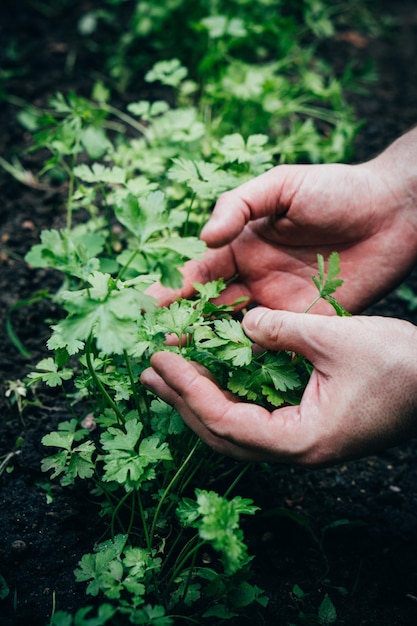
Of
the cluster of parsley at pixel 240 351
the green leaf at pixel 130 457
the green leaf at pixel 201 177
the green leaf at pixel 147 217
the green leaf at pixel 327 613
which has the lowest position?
the green leaf at pixel 327 613

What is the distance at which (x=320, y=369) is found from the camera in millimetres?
1548

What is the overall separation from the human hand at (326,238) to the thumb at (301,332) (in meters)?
0.47

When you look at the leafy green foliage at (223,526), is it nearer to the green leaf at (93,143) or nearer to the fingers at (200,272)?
the fingers at (200,272)

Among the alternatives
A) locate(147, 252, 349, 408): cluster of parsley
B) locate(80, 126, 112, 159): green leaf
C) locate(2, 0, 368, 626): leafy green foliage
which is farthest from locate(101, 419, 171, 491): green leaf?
locate(80, 126, 112, 159): green leaf

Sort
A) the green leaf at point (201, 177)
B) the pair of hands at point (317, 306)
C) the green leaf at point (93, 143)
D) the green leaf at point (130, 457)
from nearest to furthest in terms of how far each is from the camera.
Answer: the green leaf at point (130, 457), the pair of hands at point (317, 306), the green leaf at point (201, 177), the green leaf at point (93, 143)

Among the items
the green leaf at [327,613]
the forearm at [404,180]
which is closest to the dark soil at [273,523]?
the green leaf at [327,613]

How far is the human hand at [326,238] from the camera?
78.3 inches

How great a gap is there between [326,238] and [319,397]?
816 millimetres

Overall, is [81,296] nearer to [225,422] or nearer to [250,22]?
[225,422]

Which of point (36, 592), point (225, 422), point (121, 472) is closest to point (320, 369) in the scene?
point (225, 422)

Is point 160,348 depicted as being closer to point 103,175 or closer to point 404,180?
point 103,175

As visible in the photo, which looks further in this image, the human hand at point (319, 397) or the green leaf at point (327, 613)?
the green leaf at point (327, 613)

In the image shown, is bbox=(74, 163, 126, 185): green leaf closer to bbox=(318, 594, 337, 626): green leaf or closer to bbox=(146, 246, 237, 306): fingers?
bbox=(146, 246, 237, 306): fingers

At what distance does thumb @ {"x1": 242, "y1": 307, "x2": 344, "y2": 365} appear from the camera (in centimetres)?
152
